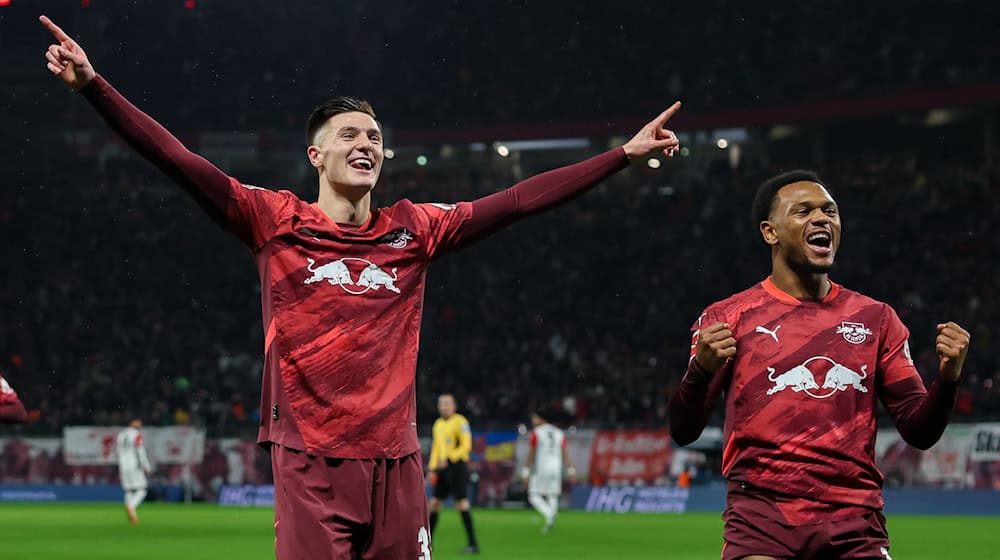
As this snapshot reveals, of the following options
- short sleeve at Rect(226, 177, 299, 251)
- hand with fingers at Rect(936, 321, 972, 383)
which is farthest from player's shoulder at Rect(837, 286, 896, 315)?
short sleeve at Rect(226, 177, 299, 251)

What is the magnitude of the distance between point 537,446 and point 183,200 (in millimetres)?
27507

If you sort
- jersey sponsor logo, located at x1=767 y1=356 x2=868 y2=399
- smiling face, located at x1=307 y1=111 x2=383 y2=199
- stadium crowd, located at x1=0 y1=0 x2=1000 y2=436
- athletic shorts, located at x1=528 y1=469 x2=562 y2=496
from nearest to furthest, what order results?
smiling face, located at x1=307 y1=111 x2=383 y2=199 → jersey sponsor logo, located at x1=767 y1=356 x2=868 y2=399 → athletic shorts, located at x1=528 y1=469 x2=562 y2=496 → stadium crowd, located at x1=0 y1=0 x2=1000 y2=436

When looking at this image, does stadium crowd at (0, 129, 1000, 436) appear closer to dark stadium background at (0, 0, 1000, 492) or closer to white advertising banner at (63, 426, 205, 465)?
dark stadium background at (0, 0, 1000, 492)

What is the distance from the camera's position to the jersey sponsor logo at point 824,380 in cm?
555

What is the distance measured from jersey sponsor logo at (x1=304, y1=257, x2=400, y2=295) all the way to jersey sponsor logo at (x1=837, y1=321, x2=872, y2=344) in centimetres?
181

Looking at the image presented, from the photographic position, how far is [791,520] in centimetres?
539

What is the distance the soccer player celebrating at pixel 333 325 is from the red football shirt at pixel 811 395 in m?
1.22

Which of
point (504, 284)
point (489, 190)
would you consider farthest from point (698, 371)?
point (489, 190)

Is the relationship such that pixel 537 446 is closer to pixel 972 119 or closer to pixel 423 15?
pixel 972 119

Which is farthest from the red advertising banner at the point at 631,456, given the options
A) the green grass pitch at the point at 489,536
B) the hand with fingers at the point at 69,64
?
the hand with fingers at the point at 69,64

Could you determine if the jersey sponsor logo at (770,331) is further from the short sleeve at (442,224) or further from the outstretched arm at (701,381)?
the short sleeve at (442,224)

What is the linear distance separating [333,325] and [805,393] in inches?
73.8

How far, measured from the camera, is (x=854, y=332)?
5660mm

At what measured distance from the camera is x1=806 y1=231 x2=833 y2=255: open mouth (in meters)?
5.70
